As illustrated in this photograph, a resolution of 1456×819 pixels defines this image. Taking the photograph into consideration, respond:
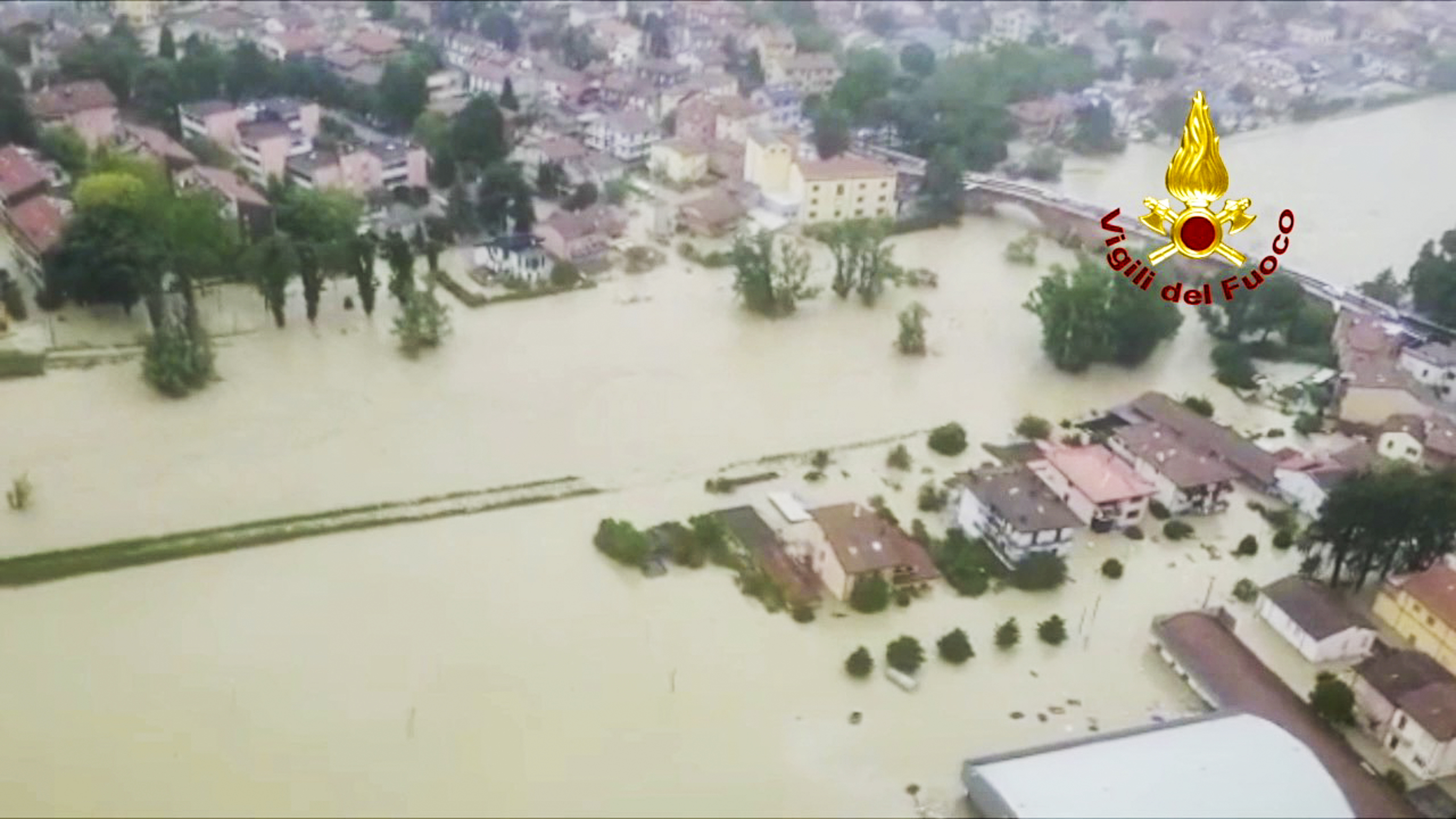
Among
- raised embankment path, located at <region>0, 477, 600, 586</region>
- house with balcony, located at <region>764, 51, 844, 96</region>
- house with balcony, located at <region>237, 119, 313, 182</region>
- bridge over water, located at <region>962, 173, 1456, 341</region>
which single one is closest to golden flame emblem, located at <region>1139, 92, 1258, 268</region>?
raised embankment path, located at <region>0, 477, 600, 586</region>

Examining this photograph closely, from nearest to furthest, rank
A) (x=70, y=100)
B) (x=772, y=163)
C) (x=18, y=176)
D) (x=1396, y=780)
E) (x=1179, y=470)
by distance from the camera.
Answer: (x=1396, y=780) → (x=1179, y=470) → (x=18, y=176) → (x=70, y=100) → (x=772, y=163)

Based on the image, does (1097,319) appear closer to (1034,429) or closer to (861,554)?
(1034,429)

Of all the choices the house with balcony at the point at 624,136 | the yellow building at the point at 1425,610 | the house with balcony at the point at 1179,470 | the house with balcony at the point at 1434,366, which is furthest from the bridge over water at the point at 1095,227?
the yellow building at the point at 1425,610

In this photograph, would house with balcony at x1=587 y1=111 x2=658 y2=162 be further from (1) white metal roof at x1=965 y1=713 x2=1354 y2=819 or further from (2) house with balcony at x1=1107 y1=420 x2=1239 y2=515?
(1) white metal roof at x1=965 y1=713 x2=1354 y2=819

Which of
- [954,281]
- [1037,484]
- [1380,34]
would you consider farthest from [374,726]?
[1380,34]

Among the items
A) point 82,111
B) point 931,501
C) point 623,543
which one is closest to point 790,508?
point 931,501

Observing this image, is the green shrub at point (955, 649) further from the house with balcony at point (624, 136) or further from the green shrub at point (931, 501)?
the house with balcony at point (624, 136)
